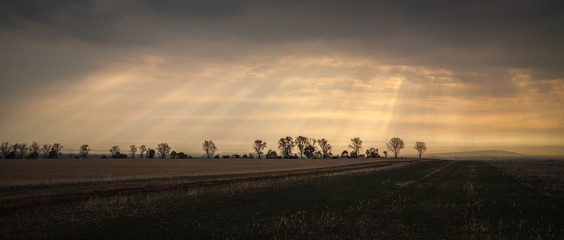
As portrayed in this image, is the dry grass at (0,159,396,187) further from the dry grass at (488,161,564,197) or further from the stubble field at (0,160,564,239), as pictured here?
the dry grass at (488,161,564,197)

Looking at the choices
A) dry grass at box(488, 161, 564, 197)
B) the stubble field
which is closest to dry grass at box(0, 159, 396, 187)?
the stubble field

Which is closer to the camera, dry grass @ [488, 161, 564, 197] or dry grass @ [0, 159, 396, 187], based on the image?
dry grass @ [488, 161, 564, 197]

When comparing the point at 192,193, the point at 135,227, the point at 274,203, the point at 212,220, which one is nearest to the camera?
the point at 135,227

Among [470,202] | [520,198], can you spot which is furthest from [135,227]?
[520,198]

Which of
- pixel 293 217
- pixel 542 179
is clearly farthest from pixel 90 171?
pixel 542 179

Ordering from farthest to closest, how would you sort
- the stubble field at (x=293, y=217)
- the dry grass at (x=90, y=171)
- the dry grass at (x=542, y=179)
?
the dry grass at (x=90, y=171), the dry grass at (x=542, y=179), the stubble field at (x=293, y=217)

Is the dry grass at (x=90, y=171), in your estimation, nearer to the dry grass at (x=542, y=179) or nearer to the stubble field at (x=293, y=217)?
the stubble field at (x=293, y=217)

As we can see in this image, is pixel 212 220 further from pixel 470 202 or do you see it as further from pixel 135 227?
pixel 470 202

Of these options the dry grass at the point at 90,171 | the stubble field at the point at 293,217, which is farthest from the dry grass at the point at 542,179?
the dry grass at the point at 90,171

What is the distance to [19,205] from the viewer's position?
20531mm

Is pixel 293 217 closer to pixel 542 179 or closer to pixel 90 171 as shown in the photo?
pixel 542 179

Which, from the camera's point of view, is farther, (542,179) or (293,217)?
(542,179)

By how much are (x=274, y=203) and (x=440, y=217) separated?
35.4 ft

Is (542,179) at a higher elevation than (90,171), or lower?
lower
